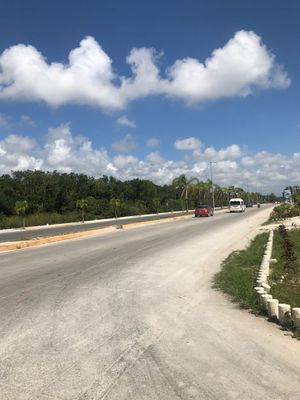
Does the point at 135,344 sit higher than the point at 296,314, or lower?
lower

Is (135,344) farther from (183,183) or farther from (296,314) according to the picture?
(183,183)

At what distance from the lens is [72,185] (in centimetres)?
7838

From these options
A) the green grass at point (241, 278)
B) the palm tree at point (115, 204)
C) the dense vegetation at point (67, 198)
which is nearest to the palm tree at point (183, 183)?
the dense vegetation at point (67, 198)

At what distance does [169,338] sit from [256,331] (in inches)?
54.2

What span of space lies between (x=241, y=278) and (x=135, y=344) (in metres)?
5.97

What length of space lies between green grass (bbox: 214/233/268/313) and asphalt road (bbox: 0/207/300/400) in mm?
310

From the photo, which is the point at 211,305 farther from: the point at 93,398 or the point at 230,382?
the point at 93,398

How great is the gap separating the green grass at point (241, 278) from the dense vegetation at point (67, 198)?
36015 mm

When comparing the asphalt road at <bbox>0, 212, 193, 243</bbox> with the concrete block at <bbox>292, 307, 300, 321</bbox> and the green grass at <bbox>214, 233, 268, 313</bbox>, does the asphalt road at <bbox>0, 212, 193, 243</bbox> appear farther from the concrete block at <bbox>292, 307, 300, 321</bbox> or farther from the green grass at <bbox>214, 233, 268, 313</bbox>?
the concrete block at <bbox>292, 307, 300, 321</bbox>

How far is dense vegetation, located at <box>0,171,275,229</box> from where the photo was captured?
193 feet

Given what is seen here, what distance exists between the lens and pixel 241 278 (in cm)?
1191

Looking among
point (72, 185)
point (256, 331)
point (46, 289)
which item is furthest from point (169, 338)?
point (72, 185)

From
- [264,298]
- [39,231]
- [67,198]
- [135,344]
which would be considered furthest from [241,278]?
[67,198]

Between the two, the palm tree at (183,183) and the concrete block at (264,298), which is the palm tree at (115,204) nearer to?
the palm tree at (183,183)
